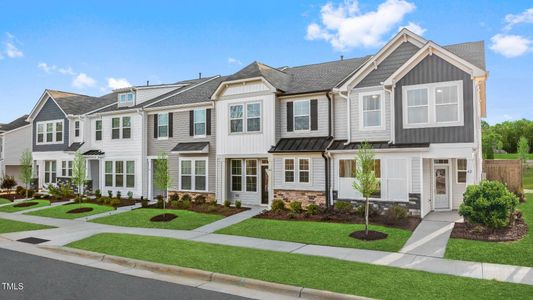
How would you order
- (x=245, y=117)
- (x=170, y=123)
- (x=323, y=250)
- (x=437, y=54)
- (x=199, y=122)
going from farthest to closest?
(x=170, y=123) → (x=199, y=122) → (x=245, y=117) → (x=437, y=54) → (x=323, y=250)

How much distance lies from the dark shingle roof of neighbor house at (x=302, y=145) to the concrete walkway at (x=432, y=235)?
569 centimetres

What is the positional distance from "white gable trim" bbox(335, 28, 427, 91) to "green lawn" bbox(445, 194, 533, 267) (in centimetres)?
881

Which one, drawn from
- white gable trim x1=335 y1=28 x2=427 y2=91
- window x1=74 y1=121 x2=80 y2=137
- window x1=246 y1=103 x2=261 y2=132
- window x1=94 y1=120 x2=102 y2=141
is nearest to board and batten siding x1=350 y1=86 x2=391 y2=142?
white gable trim x1=335 y1=28 x2=427 y2=91

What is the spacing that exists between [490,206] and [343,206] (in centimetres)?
620

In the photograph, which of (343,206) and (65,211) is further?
(65,211)

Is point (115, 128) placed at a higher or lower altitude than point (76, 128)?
lower

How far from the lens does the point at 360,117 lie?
17.5m

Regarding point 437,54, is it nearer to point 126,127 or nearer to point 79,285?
point 79,285

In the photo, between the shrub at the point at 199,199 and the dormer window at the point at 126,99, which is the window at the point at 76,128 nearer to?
the dormer window at the point at 126,99

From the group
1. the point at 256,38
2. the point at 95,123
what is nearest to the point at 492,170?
the point at 256,38

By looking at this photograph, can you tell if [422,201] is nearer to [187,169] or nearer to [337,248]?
[337,248]

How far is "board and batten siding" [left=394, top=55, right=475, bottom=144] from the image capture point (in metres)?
14.9

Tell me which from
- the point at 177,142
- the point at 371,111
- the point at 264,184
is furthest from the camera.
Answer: the point at 177,142

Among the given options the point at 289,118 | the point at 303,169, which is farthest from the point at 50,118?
the point at 303,169
